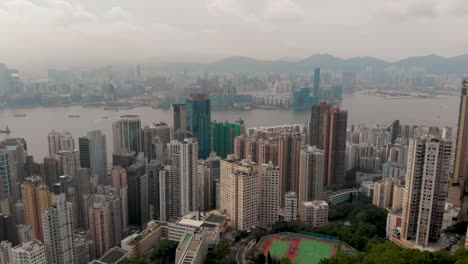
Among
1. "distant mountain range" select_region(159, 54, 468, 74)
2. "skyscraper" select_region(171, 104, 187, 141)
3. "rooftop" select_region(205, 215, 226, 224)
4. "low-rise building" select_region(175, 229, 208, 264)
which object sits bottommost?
"rooftop" select_region(205, 215, 226, 224)

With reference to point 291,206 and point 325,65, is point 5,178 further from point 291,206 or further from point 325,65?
point 325,65

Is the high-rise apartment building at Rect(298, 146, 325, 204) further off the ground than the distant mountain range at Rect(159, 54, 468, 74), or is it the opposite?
the distant mountain range at Rect(159, 54, 468, 74)

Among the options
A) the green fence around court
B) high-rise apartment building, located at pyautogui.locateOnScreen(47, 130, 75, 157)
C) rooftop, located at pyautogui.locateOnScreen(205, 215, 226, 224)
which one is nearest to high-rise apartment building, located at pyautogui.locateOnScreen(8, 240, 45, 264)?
rooftop, located at pyautogui.locateOnScreen(205, 215, 226, 224)

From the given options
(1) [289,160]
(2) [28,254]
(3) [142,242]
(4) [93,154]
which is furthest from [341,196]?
(2) [28,254]

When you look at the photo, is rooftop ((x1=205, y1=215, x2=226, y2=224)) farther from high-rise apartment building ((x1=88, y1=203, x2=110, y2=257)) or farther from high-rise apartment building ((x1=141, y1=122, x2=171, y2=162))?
high-rise apartment building ((x1=141, y1=122, x2=171, y2=162))

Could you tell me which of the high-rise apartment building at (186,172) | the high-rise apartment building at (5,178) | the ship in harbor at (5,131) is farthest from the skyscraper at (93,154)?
the high-rise apartment building at (186,172)

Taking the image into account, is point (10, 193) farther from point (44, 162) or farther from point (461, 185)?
point (461, 185)

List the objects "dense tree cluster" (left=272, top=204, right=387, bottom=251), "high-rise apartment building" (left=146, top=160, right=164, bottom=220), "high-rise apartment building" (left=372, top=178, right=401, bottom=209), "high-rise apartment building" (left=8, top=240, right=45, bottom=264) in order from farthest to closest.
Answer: "high-rise apartment building" (left=146, top=160, right=164, bottom=220)
"high-rise apartment building" (left=372, top=178, right=401, bottom=209)
"dense tree cluster" (left=272, top=204, right=387, bottom=251)
"high-rise apartment building" (left=8, top=240, right=45, bottom=264)
